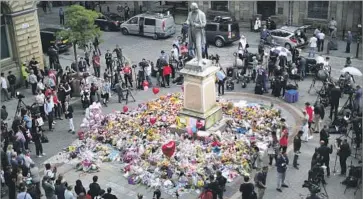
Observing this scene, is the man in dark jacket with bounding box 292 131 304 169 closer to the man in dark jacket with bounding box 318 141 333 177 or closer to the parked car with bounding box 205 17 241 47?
the man in dark jacket with bounding box 318 141 333 177

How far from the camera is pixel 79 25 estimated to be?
2595 cm

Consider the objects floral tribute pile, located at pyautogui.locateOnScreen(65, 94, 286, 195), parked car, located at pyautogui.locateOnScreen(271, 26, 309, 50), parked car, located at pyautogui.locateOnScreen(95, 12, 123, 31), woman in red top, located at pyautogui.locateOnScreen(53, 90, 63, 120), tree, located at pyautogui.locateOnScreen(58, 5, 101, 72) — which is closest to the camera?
floral tribute pile, located at pyautogui.locateOnScreen(65, 94, 286, 195)

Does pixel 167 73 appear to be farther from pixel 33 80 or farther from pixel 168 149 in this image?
pixel 168 149

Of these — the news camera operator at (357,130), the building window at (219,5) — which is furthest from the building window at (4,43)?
the news camera operator at (357,130)

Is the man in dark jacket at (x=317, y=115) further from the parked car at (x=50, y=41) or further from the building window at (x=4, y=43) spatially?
the parked car at (x=50, y=41)

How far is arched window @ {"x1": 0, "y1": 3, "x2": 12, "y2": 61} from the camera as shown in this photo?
2711cm

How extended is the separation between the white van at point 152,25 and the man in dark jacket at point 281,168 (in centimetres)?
1880

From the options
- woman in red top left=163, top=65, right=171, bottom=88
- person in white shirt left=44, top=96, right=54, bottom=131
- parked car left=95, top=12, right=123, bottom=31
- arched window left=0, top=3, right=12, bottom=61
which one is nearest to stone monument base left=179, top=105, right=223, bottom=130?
person in white shirt left=44, top=96, right=54, bottom=131

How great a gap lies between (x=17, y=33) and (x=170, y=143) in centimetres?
1272

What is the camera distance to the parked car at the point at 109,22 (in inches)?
1474

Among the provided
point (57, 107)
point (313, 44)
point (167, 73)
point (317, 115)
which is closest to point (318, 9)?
point (313, 44)

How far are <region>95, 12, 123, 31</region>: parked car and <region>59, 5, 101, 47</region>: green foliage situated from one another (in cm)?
1107

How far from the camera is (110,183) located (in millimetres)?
18344

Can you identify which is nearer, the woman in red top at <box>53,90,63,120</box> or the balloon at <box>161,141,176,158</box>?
the balloon at <box>161,141,176,158</box>
